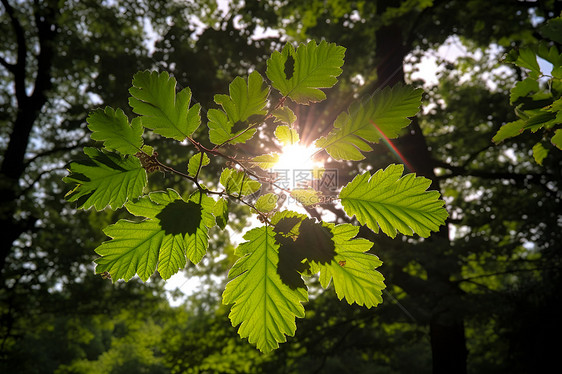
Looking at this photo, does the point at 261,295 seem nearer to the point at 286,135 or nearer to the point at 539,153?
the point at 286,135

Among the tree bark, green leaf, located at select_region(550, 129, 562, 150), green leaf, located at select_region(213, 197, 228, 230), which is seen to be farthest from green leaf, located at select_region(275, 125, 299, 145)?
the tree bark

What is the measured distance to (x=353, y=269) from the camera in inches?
38.1

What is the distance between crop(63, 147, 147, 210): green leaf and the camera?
0.86 m

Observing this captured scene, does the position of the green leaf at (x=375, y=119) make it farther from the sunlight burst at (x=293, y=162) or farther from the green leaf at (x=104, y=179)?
the green leaf at (x=104, y=179)

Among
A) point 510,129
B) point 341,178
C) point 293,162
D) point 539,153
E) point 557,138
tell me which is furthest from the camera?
point 341,178

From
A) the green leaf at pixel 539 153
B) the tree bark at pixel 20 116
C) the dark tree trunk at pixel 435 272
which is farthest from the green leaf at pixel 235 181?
the tree bark at pixel 20 116

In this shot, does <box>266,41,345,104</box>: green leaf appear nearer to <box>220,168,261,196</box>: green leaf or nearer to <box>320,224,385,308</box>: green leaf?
<box>220,168,261,196</box>: green leaf

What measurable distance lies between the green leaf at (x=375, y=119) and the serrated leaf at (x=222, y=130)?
250 mm

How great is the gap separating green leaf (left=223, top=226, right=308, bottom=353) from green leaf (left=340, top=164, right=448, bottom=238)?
0.97ft

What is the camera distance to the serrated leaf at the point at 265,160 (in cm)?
101

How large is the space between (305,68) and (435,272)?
205 inches

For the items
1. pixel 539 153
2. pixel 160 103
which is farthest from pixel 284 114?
pixel 539 153

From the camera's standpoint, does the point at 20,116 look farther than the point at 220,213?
Yes

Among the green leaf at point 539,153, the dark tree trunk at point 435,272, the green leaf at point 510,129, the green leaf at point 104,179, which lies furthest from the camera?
the dark tree trunk at point 435,272
